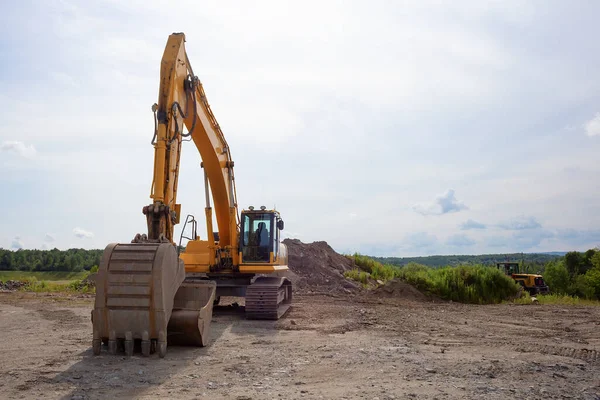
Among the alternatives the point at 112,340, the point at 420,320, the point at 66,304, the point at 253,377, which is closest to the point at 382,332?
the point at 420,320

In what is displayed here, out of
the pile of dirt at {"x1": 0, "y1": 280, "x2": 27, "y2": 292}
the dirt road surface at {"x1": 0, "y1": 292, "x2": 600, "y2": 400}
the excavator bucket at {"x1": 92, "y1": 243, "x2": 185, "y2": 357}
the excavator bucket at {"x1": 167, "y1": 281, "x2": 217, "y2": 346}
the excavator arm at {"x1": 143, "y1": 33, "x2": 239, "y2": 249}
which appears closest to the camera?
the dirt road surface at {"x1": 0, "y1": 292, "x2": 600, "y2": 400}

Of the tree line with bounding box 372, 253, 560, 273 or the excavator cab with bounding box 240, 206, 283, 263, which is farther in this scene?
the tree line with bounding box 372, 253, 560, 273

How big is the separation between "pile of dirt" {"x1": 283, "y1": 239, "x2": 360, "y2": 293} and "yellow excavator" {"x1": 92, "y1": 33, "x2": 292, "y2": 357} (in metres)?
7.02

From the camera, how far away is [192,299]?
8.95m

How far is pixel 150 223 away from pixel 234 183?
527cm

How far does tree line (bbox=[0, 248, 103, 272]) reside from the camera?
4657cm

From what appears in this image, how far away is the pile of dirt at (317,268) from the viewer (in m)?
22.9

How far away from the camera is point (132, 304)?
7.46 metres

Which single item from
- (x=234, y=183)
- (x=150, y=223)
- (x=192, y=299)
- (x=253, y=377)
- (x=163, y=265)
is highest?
(x=234, y=183)

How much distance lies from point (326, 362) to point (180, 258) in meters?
3.99

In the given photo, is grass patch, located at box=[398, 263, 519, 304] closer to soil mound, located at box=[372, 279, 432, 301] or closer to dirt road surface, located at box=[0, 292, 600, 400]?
soil mound, located at box=[372, 279, 432, 301]

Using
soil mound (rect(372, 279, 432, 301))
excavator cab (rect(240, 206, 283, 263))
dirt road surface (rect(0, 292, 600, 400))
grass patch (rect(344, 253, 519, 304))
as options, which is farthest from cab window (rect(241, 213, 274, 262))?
grass patch (rect(344, 253, 519, 304))

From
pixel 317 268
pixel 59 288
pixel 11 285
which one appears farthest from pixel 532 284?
pixel 11 285

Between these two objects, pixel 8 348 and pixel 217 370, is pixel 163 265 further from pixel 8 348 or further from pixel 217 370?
pixel 8 348
